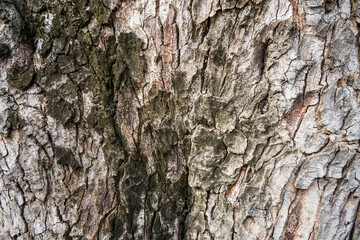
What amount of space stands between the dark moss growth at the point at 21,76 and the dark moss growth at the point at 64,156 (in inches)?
13.8

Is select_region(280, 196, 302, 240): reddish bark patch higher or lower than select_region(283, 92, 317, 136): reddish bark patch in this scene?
lower

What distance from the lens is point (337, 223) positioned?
1145 millimetres

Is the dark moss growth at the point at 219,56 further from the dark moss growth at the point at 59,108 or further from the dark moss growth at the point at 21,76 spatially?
the dark moss growth at the point at 21,76

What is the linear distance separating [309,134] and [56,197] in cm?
127

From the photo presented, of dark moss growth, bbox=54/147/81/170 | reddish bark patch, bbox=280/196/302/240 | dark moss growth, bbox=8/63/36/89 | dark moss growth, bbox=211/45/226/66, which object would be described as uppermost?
dark moss growth, bbox=211/45/226/66

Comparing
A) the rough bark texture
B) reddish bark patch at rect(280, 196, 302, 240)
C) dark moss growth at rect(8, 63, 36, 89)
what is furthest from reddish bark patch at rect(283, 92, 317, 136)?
dark moss growth at rect(8, 63, 36, 89)

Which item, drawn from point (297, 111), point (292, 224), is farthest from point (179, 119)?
point (292, 224)

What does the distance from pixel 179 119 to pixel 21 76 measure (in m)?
0.79

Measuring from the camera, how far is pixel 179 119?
1.28 m

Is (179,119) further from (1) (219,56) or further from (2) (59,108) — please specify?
(2) (59,108)

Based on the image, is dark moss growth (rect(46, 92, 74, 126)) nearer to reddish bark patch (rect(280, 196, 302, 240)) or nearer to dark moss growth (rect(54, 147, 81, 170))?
dark moss growth (rect(54, 147, 81, 170))

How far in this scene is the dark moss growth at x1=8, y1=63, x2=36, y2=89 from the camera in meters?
1.24

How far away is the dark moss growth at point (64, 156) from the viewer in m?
1.30

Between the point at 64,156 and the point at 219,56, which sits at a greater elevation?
the point at 219,56
